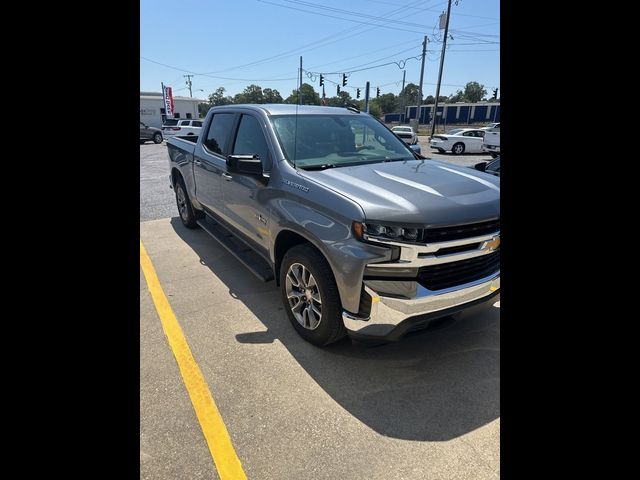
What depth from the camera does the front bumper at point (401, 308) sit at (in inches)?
94.1

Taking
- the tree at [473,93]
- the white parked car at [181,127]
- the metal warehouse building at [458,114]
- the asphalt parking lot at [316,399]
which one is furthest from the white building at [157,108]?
the tree at [473,93]

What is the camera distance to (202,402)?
97.7 inches

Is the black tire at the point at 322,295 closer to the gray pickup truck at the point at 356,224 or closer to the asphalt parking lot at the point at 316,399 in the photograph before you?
the gray pickup truck at the point at 356,224

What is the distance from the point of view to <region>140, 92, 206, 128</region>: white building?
44634 millimetres

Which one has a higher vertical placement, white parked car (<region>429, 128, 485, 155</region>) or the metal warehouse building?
the metal warehouse building

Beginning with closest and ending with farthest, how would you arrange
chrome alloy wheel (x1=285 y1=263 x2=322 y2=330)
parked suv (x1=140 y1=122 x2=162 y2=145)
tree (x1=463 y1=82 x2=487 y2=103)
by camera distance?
chrome alloy wheel (x1=285 y1=263 x2=322 y2=330) < parked suv (x1=140 y1=122 x2=162 y2=145) < tree (x1=463 y1=82 x2=487 y2=103)

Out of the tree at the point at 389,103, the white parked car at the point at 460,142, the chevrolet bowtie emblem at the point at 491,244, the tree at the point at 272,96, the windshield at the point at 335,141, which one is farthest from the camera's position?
the tree at the point at 389,103

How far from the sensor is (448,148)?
2133cm

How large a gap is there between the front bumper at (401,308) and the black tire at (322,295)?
17 cm

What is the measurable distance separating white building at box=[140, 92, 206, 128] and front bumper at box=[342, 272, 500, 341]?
4583 cm

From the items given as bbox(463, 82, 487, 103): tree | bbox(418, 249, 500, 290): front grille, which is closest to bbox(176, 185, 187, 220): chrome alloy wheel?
bbox(418, 249, 500, 290): front grille

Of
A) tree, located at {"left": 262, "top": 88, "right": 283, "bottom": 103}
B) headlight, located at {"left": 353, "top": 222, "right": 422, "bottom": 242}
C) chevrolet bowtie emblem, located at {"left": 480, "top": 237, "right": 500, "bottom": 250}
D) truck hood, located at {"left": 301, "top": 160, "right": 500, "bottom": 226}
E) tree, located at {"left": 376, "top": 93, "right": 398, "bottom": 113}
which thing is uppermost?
tree, located at {"left": 376, "top": 93, "right": 398, "bottom": 113}

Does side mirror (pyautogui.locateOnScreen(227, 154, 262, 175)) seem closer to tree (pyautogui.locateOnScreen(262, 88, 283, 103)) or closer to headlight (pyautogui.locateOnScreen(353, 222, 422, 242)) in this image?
headlight (pyautogui.locateOnScreen(353, 222, 422, 242))
